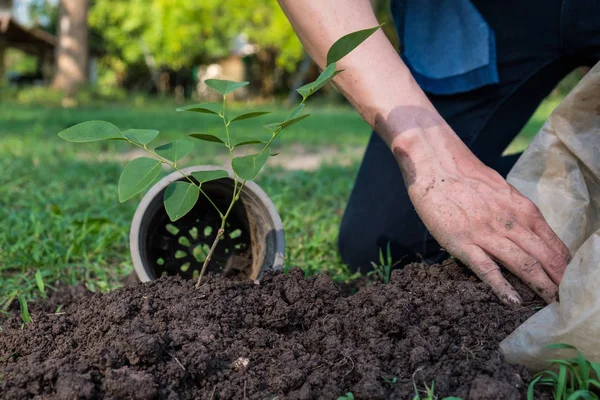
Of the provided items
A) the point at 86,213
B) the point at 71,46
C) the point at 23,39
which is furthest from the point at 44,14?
the point at 86,213

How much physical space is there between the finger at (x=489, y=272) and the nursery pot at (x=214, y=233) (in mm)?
470

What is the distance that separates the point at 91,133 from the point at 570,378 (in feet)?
3.13

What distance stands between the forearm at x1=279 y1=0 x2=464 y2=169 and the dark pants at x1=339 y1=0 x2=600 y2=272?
2.21ft

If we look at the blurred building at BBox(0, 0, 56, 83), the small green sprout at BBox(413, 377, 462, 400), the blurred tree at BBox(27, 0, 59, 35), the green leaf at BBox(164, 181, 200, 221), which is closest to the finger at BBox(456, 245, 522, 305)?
the small green sprout at BBox(413, 377, 462, 400)

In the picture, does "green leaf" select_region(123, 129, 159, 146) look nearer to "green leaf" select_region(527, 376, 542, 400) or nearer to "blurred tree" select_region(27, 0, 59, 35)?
"green leaf" select_region(527, 376, 542, 400)

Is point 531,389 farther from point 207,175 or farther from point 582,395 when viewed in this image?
point 207,175

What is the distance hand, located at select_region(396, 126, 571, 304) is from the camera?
48.1 inches

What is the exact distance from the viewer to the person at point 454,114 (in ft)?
4.11

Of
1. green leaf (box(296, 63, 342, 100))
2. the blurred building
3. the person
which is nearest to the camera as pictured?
green leaf (box(296, 63, 342, 100))

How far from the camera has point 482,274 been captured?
1.24 metres

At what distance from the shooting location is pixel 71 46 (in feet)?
43.3

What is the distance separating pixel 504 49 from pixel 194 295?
1474 millimetres

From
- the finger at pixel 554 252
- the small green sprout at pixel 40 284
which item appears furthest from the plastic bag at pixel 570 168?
the small green sprout at pixel 40 284

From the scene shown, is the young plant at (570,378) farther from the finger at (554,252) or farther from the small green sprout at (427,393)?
the finger at (554,252)
